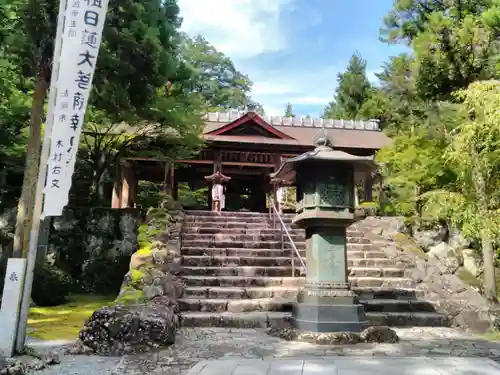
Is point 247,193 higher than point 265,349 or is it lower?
higher

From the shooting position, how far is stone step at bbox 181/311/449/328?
263 inches

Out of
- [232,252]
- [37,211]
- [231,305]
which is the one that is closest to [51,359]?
[37,211]

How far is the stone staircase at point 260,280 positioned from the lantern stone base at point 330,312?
693 mm

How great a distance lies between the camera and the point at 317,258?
6.30 m

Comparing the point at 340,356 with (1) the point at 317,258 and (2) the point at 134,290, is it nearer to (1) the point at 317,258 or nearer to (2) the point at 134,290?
(1) the point at 317,258

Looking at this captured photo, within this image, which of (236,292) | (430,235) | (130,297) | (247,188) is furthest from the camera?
(247,188)

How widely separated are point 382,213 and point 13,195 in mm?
13096

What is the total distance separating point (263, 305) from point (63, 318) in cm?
384

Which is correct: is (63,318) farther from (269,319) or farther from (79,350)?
(269,319)

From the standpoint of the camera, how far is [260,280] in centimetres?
829

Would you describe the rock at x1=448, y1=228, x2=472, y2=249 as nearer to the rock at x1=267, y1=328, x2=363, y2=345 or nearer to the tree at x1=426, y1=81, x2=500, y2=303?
the tree at x1=426, y1=81, x2=500, y2=303

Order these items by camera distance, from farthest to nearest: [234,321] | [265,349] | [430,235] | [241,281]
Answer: [430,235] → [241,281] → [234,321] → [265,349]

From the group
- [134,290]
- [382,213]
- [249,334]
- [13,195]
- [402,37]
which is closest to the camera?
[249,334]

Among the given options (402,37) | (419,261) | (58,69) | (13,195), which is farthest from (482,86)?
(13,195)
